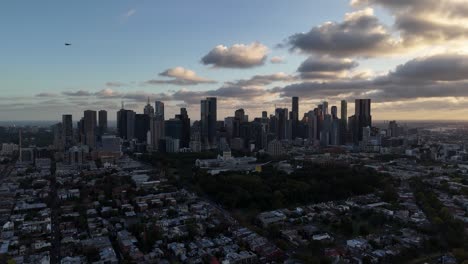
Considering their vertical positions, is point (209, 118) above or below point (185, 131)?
above

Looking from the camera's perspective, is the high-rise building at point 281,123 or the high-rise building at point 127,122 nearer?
the high-rise building at point 127,122

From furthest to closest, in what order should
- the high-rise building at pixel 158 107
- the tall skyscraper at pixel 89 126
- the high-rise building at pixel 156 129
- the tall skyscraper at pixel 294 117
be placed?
the tall skyscraper at pixel 294 117
the high-rise building at pixel 158 107
the high-rise building at pixel 156 129
the tall skyscraper at pixel 89 126

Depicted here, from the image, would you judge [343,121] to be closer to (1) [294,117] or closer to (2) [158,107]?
(1) [294,117]

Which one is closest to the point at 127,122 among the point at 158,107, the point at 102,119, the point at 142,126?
the point at 142,126

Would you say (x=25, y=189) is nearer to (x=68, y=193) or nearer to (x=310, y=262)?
(x=68, y=193)

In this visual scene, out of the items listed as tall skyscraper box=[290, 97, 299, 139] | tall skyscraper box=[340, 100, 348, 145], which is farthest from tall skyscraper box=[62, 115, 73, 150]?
tall skyscraper box=[340, 100, 348, 145]

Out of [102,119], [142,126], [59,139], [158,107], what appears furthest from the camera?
[102,119]

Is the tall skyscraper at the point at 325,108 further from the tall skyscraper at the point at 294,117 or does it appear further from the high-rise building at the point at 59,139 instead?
the high-rise building at the point at 59,139

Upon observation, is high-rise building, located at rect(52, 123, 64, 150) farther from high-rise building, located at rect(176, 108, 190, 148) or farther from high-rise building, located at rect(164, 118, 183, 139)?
high-rise building, located at rect(176, 108, 190, 148)

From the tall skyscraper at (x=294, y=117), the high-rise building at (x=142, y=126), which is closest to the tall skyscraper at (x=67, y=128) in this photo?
the high-rise building at (x=142, y=126)

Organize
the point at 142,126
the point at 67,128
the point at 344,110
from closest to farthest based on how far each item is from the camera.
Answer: the point at 67,128
the point at 142,126
the point at 344,110
